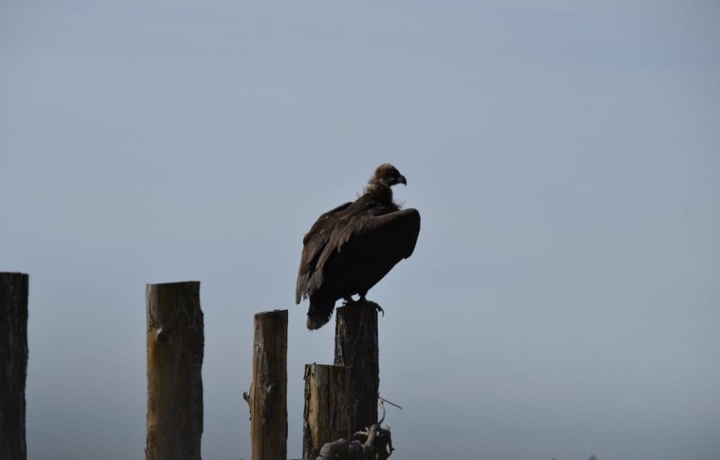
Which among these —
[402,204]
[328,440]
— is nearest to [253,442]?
[328,440]

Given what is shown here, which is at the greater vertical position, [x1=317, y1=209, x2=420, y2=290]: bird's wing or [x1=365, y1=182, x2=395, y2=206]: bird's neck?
[x1=365, y1=182, x2=395, y2=206]: bird's neck

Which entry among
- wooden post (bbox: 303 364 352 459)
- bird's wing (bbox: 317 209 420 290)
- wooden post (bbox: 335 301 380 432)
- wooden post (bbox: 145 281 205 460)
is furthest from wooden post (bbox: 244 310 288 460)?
bird's wing (bbox: 317 209 420 290)

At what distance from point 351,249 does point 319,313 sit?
0.73 meters

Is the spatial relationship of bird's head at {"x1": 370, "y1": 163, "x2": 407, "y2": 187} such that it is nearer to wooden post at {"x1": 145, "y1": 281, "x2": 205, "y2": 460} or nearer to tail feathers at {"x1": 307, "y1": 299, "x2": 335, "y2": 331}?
tail feathers at {"x1": 307, "y1": 299, "x2": 335, "y2": 331}

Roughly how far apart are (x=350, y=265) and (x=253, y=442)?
2526 mm

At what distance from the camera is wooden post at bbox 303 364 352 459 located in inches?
364

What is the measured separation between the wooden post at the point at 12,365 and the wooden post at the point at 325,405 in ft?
7.24

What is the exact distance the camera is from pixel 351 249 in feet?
37.2

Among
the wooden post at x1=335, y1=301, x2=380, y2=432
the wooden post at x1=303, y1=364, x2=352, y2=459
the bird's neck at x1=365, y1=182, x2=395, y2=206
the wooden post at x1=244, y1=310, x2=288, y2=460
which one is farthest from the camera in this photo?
the bird's neck at x1=365, y1=182, x2=395, y2=206

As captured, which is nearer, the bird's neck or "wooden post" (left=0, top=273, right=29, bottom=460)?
"wooden post" (left=0, top=273, right=29, bottom=460)

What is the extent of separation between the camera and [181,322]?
27.4 ft

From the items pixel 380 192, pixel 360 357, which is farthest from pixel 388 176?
pixel 360 357

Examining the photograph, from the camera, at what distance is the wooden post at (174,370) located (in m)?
8.33

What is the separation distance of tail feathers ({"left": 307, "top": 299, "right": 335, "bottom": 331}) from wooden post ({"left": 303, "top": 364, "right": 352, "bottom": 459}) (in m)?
1.49
